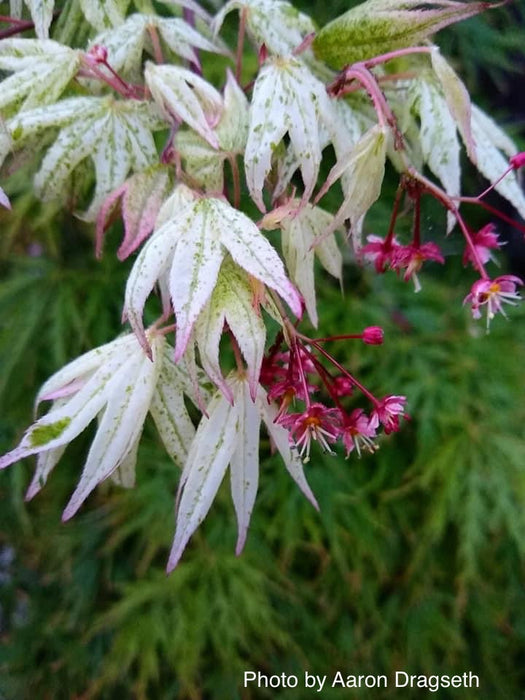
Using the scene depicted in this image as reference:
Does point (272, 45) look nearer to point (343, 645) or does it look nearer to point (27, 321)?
point (27, 321)

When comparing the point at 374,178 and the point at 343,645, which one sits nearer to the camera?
the point at 374,178

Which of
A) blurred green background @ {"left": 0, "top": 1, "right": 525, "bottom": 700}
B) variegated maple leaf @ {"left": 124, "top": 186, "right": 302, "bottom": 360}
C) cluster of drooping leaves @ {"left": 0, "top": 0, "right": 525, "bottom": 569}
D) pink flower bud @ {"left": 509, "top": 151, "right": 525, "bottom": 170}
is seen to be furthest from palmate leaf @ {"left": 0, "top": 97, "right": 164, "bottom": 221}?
blurred green background @ {"left": 0, "top": 1, "right": 525, "bottom": 700}

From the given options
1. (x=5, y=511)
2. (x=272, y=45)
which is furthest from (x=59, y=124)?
(x=5, y=511)

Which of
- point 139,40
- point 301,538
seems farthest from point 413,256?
point 301,538

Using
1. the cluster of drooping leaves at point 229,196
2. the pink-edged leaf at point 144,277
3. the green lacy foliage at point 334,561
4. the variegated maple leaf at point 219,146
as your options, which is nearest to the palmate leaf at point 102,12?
the cluster of drooping leaves at point 229,196

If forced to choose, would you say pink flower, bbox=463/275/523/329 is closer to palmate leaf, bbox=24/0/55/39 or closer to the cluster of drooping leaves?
the cluster of drooping leaves

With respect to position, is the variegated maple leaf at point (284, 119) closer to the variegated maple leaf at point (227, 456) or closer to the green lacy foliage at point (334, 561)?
the variegated maple leaf at point (227, 456)
